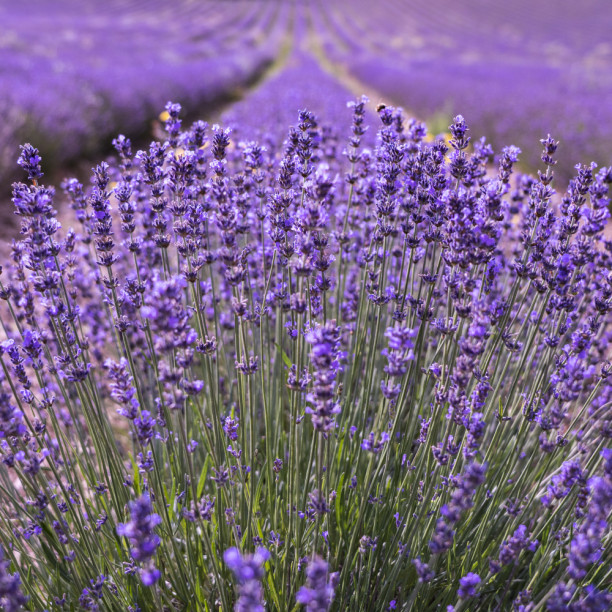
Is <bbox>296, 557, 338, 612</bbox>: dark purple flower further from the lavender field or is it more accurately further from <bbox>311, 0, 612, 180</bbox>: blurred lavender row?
<bbox>311, 0, 612, 180</bbox>: blurred lavender row

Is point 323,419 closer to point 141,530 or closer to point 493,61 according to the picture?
point 141,530

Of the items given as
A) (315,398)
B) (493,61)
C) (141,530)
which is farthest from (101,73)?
(493,61)

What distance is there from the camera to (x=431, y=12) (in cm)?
4884

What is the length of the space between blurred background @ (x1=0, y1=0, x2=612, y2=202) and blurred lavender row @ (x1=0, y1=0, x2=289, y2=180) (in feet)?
0.14

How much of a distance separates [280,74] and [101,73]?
8.63 meters

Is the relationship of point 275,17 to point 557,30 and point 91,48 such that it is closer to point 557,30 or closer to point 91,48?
point 557,30

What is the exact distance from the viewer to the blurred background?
862 cm

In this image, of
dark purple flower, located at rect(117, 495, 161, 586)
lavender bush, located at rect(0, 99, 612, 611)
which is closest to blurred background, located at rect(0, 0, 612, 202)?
lavender bush, located at rect(0, 99, 612, 611)

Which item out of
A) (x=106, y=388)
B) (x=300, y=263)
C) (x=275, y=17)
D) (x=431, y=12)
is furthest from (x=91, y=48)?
(x=431, y=12)

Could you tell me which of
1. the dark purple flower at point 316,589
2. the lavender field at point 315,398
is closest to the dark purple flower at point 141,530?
the lavender field at point 315,398

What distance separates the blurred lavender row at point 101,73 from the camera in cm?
791

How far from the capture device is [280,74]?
1925 centimetres

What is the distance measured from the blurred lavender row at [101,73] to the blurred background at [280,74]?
0.14 ft

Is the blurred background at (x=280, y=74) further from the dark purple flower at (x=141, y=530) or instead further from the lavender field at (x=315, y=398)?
the dark purple flower at (x=141, y=530)
